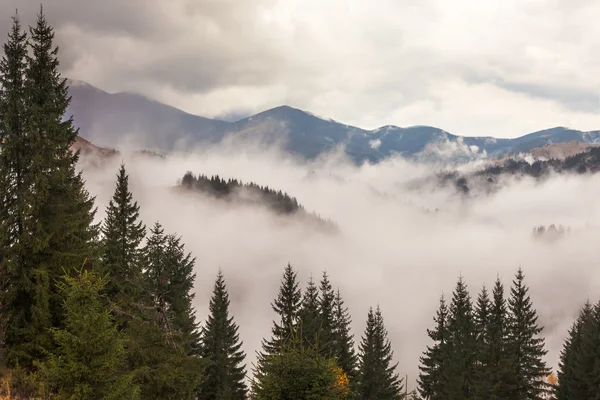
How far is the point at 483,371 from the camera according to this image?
106 ft

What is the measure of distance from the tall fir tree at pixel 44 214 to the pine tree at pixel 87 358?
733cm

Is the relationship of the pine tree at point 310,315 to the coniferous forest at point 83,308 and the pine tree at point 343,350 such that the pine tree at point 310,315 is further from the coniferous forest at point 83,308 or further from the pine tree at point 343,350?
the coniferous forest at point 83,308

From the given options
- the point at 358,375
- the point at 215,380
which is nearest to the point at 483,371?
the point at 358,375

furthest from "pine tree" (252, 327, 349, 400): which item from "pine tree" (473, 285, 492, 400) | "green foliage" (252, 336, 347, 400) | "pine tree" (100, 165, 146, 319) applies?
"pine tree" (473, 285, 492, 400)

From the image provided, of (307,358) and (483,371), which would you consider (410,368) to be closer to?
(483,371)

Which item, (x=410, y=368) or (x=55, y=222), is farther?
(x=410, y=368)

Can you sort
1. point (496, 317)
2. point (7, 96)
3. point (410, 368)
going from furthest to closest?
point (410, 368) < point (496, 317) < point (7, 96)

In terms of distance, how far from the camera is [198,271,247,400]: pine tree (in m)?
39.2

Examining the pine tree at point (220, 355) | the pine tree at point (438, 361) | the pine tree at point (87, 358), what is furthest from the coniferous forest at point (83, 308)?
the pine tree at point (438, 361)

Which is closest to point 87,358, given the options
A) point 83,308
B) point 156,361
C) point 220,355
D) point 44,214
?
point 83,308

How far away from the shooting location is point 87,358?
11.2 meters

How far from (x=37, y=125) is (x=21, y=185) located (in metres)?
2.83

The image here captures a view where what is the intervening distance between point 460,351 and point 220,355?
23160 mm

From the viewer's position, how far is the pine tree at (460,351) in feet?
126
